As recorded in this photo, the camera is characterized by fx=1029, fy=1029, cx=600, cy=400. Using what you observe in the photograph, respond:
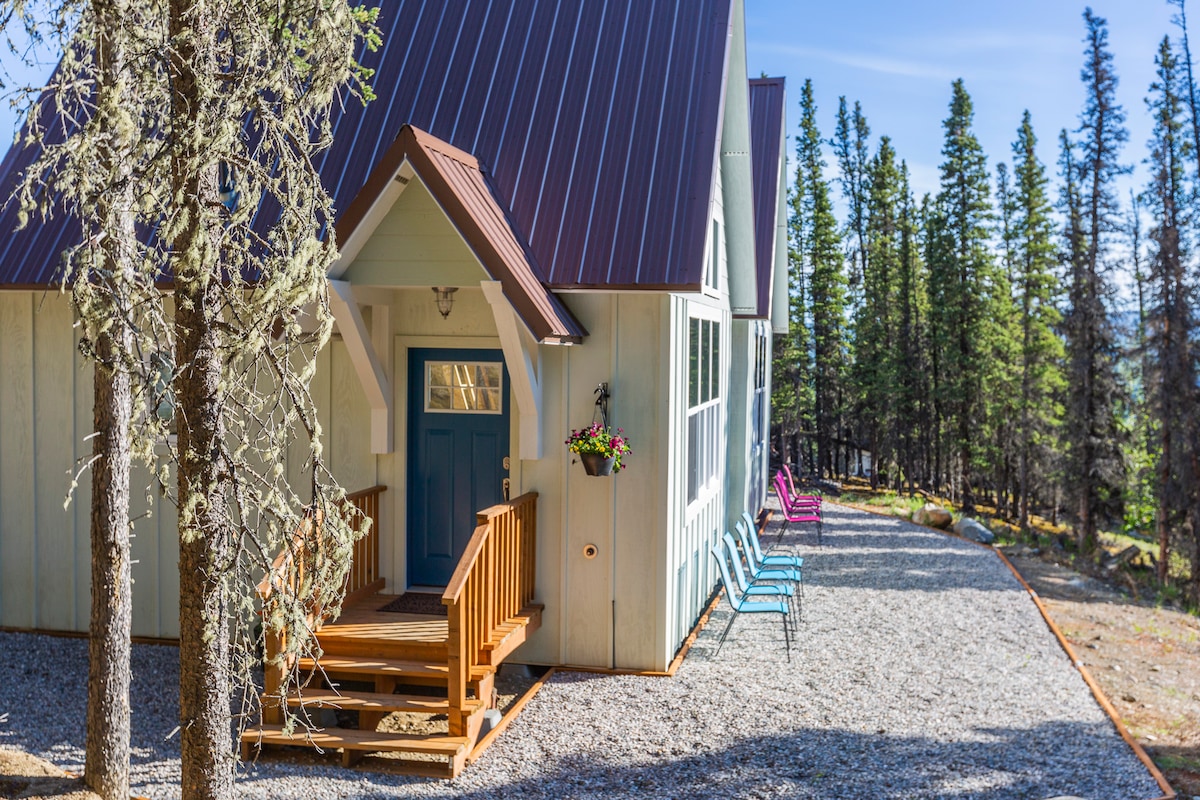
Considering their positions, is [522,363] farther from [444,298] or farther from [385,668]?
→ [385,668]

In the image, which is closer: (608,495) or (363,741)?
(363,741)

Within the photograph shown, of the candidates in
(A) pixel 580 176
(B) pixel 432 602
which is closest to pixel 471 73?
(A) pixel 580 176

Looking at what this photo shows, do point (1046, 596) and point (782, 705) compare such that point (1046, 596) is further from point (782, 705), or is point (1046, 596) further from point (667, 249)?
point (667, 249)

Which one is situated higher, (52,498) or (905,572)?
(52,498)

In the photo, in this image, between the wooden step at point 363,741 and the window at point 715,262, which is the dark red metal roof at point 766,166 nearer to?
the window at point 715,262

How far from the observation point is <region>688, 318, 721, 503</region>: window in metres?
9.38

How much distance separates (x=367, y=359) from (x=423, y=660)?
7.70ft

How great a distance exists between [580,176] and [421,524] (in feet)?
10.4

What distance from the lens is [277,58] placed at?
436 cm

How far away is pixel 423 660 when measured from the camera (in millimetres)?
6938

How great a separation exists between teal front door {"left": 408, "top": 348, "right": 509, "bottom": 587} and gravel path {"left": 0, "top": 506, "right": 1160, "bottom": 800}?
1.55 metres

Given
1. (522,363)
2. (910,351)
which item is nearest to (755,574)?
(522,363)

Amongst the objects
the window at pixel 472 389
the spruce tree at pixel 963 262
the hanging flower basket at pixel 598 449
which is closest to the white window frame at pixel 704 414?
the hanging flower basket at pixel 598 449

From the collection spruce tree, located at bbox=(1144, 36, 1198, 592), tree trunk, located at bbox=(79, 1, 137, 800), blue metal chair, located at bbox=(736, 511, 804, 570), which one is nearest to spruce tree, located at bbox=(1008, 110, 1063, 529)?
spruce tree, located at bbox=(1144, 36, 1198, 592)
